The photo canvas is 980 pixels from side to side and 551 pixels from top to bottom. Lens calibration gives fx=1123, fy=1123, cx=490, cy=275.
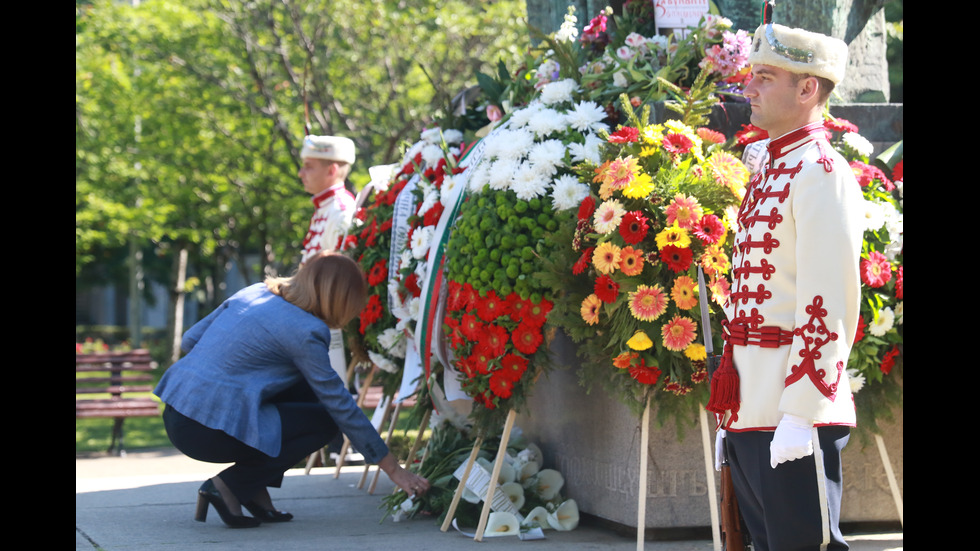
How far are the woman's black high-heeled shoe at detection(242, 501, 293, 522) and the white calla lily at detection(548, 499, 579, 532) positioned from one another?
1.29 meters

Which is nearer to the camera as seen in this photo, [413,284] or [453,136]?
[413,284]

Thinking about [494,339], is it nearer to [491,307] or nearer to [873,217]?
[491,307]

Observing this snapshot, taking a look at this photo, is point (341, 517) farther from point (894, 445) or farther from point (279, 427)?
point (894, 445)

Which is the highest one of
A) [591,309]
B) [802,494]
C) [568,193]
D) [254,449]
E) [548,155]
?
[548,155]

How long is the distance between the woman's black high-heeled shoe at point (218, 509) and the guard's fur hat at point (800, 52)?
10.6 feet

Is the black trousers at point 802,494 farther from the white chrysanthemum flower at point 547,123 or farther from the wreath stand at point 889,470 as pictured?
the white chrysanthemum flower at point 547,123

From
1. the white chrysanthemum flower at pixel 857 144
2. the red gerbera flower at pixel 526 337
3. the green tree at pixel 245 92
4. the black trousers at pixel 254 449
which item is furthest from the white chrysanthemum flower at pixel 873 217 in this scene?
the green tree at pixel 245 92

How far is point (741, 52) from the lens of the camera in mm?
5035

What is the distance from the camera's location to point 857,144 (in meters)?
4.76

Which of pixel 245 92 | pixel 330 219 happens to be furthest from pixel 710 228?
pixel 245 92

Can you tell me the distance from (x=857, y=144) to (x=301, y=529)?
118 inches

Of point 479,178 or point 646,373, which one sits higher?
point 479,178

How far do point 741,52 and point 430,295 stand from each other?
1782mm
